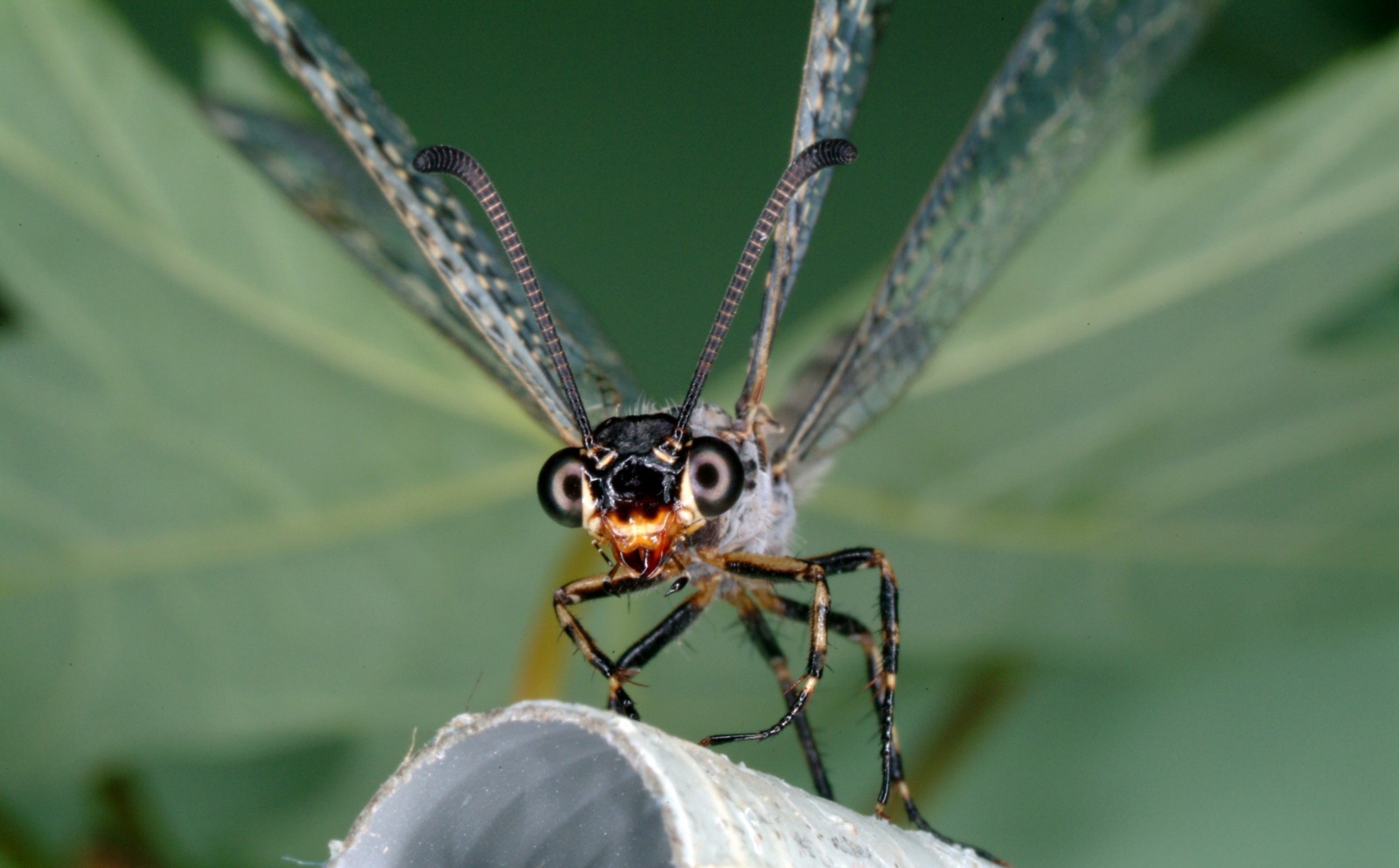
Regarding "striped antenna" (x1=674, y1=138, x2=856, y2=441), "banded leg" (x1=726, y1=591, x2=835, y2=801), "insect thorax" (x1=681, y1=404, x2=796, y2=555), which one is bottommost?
"banded leg" (x1=726, y1=591, x2=835, y2=801)

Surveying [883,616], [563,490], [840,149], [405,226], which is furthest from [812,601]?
[405,226]

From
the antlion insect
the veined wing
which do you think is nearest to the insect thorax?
the antlion insect

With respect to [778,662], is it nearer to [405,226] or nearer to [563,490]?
[563,490]

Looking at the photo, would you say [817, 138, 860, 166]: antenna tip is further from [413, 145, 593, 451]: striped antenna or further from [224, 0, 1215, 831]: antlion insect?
[413, 145, 593, 451]: striped antenna

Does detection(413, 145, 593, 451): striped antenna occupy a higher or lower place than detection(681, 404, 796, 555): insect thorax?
higher

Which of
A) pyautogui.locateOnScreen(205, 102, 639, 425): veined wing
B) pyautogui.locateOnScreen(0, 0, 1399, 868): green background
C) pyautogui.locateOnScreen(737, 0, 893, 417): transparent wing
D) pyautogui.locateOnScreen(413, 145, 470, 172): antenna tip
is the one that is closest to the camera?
pyautogui.locateOnScreen(413, 145, 470, 172): antenna tip

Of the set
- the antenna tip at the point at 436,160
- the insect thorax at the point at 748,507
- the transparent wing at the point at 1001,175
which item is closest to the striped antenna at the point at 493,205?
the antenna tip at the point at 436,160

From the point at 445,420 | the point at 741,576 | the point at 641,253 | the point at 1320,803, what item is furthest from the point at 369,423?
the point at 1320,803

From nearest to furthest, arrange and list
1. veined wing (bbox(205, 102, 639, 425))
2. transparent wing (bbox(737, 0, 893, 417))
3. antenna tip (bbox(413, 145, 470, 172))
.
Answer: antenna tip (bbox(413, 145, 470, 172)) → transparent wing (bbox(737, 0, 893, 417)) → veined wing (bbox(205, 102, 639, 425))
